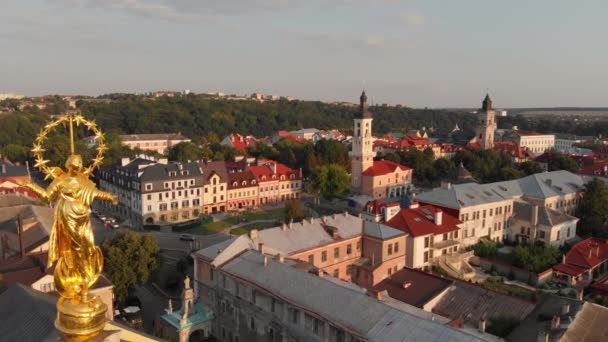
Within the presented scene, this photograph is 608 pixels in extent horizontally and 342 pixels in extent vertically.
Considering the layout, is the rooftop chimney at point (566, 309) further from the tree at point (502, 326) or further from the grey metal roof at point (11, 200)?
the grey metal roof at point (11, 200)

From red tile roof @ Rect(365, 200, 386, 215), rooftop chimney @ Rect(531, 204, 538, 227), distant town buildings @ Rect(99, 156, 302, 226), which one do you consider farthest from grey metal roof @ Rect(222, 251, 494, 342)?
rooftop chimney @ Rect(531, 204, 538, 227)

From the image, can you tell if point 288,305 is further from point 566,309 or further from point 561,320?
point 566,309

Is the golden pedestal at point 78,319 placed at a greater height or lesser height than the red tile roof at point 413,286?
greater

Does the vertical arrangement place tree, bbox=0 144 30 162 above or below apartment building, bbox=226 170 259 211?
above

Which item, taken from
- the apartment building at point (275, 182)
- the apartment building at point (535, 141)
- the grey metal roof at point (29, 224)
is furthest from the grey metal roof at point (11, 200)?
the apartment building at point (535, 141)

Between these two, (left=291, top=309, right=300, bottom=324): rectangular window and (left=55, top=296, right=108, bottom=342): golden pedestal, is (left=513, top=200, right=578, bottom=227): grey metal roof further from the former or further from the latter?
(left=55, top=296, right=108, bottom=342): golden pedestal

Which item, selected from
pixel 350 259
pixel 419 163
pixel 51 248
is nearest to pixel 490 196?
pixel 350 259

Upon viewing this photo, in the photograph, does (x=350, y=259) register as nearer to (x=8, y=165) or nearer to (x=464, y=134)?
(x=8, y=165)
